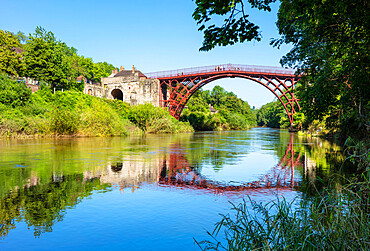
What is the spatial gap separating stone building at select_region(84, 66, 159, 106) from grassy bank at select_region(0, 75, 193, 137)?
10.8 metres

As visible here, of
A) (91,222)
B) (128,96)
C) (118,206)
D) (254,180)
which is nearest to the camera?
(91,222)

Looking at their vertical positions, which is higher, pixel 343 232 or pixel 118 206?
pixel 343 232

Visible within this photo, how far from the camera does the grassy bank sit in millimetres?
24734

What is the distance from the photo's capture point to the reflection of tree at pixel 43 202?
15.6 feet

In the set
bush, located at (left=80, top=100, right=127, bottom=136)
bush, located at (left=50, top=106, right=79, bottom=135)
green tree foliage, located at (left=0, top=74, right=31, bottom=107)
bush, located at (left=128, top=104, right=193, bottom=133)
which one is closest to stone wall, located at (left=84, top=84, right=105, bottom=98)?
bush, located at (left=128, top=104, right=193, bottom=133)

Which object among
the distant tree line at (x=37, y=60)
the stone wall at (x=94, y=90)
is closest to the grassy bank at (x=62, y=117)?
the distant tree line at (x=37, y=60)

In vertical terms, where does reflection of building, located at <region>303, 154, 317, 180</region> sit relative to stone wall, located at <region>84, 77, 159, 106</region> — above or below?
below

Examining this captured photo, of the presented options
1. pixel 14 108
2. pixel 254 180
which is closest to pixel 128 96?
pixel 14 108

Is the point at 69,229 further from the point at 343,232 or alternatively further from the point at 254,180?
the point at 254,180

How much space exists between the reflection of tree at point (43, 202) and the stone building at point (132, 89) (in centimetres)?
4066

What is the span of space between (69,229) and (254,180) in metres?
5.33

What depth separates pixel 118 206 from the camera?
5.75m

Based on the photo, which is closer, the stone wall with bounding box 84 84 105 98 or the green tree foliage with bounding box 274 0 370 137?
the green tree foliage with bounding box 274 0 370 137

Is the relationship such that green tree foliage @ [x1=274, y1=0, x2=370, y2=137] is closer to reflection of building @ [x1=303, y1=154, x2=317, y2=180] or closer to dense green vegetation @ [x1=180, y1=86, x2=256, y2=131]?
reflection of building @ [x1=303, y1=154, x2=317, y2=180]
